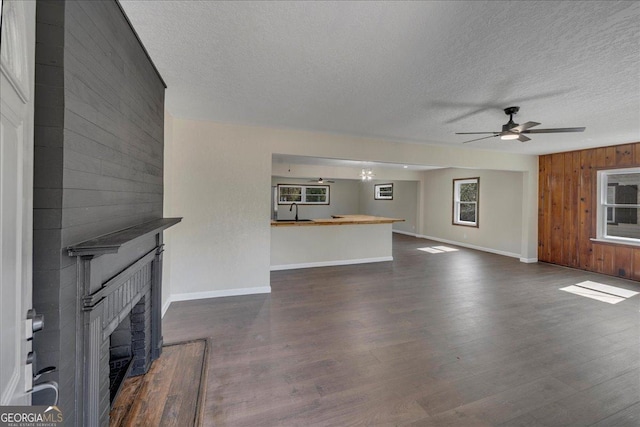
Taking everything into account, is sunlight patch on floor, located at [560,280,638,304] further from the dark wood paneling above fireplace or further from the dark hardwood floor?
the dark wood paneling above fireplace

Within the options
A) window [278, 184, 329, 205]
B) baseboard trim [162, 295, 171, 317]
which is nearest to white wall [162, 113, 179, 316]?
baseboard trim [162, 295, 171, 317]

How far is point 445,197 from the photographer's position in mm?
8516

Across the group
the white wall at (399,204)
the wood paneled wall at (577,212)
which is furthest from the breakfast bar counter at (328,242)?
the wood paneled wall at (577,212)

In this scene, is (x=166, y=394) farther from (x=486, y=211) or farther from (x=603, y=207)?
(x=486, y=211)

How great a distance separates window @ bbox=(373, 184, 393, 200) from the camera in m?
10.9

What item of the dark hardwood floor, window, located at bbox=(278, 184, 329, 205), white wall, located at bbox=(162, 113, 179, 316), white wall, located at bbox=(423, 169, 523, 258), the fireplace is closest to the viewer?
the fireplace

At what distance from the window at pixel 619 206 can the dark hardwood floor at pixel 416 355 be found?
118cm

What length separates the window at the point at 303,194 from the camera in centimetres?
1064

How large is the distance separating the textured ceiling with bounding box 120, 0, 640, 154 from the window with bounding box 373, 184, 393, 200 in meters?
7.45

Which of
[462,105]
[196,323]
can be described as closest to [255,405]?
[196,323]

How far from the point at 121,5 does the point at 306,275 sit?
4.23 metres

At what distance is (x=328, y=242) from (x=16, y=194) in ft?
16.7

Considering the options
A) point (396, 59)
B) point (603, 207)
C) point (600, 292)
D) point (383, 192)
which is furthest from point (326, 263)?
point (383, 192)

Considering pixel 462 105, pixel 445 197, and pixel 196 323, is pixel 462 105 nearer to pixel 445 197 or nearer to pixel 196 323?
pixel 196 323
